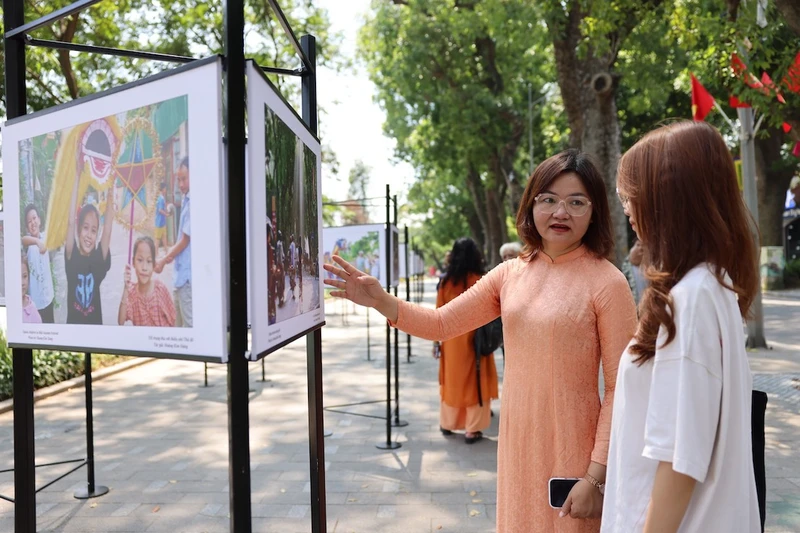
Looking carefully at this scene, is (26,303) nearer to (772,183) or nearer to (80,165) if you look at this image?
(80,165)

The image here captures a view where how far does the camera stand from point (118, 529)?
400cm

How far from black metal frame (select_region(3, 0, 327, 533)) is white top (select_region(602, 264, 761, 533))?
907 millimetres

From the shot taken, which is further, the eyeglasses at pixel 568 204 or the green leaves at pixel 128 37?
the green leaves at pixel 128 37

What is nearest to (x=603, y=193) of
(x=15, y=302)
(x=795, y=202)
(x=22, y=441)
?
(x=15, y=302)

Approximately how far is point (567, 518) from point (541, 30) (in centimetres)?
1450

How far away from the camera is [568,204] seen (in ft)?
7.14

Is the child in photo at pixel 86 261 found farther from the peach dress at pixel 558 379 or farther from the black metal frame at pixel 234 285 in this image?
the peach dress at pixel 558 379

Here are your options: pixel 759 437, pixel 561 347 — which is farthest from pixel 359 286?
pixel 759 437

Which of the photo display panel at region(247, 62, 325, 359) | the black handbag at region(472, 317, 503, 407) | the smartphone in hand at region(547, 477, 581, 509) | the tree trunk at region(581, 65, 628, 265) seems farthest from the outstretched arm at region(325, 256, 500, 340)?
the tree trunk at region(581, 65, 628, 265)

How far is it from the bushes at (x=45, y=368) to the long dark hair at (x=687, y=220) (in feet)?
26.9

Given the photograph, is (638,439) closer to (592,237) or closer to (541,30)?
(592,237)

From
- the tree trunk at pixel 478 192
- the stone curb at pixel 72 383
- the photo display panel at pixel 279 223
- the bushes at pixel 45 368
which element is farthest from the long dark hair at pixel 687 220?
the tree trunk at pixel 478 192

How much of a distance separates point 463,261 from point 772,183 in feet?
89.9

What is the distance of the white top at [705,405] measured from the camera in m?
1.31
